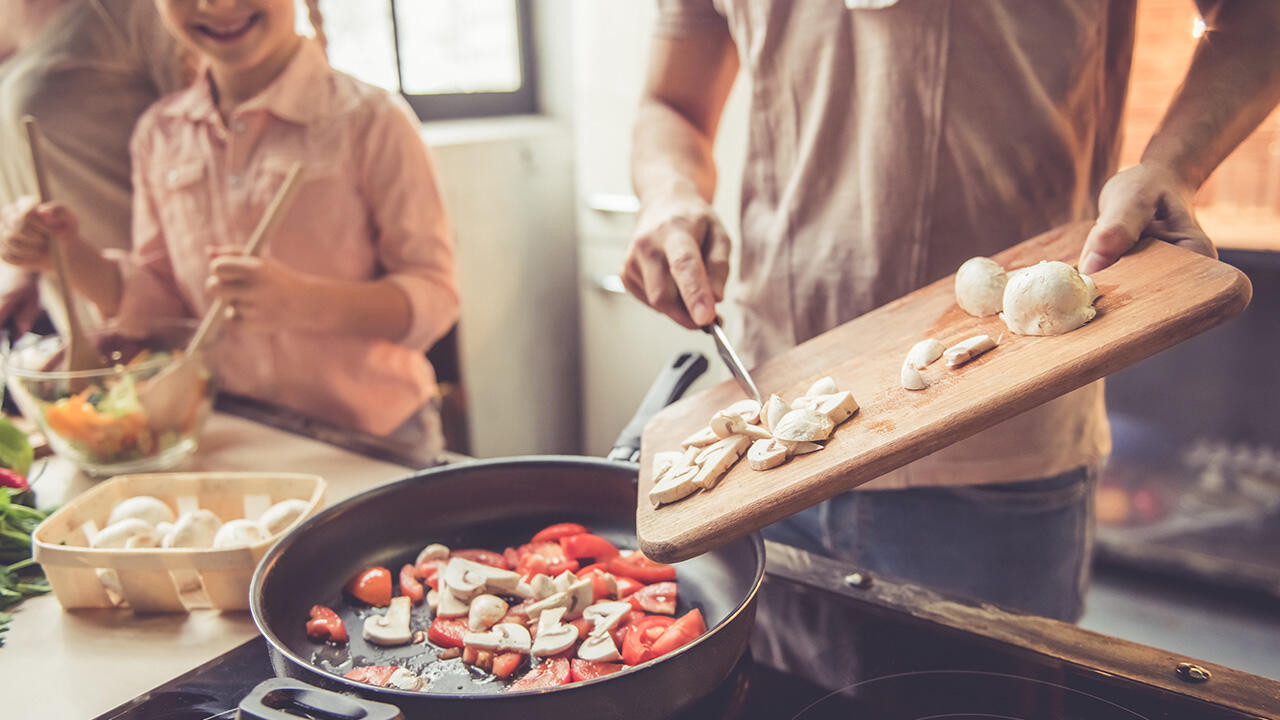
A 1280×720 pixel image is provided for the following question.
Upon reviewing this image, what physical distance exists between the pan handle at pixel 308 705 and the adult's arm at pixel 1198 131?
583mm

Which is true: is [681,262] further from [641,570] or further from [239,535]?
[239,535]

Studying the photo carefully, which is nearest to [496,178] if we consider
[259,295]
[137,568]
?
[259,295]

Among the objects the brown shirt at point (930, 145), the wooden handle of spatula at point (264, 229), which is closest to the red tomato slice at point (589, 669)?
the brown shirt at point (930, 145)

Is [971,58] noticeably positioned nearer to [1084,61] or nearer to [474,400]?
[1084,61]

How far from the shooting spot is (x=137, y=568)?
756 mm

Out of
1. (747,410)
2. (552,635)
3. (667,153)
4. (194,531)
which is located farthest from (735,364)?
(194,531)

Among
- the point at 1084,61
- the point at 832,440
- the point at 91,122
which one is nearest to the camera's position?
the point at 832,440

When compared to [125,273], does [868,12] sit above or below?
above

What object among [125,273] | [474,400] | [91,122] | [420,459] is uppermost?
[91,122]

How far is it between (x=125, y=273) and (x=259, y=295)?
1.25ft

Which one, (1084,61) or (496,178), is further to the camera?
(496,178)

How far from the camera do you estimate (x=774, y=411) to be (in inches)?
26.4

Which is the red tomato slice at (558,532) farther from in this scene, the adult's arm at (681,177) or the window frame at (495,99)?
→ the window frame at (495,99)

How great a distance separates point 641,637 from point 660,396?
9.9 inches
